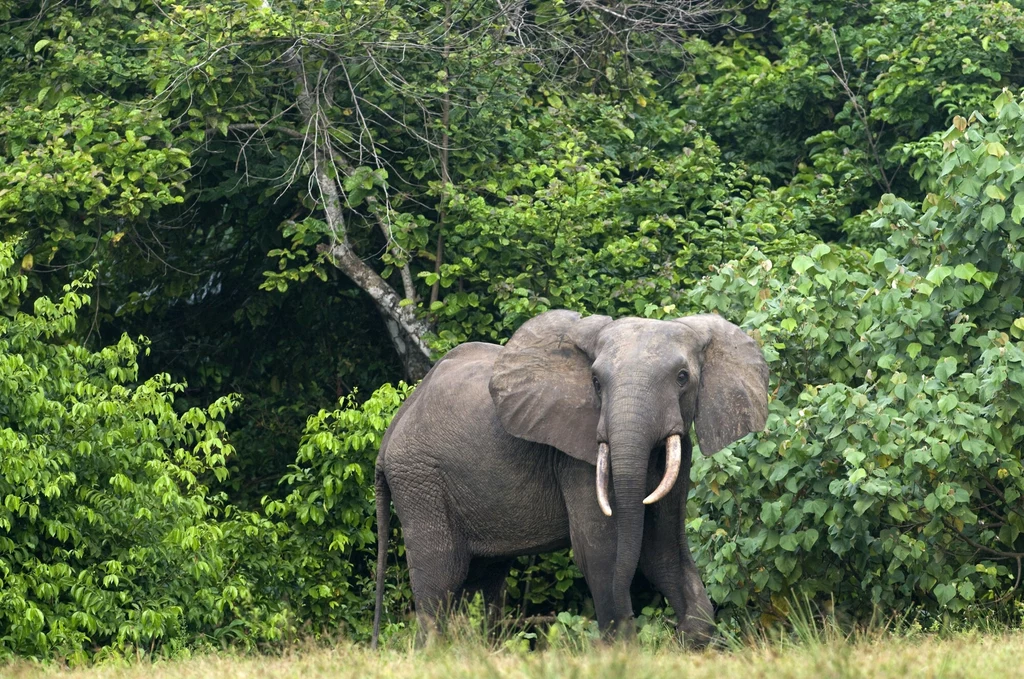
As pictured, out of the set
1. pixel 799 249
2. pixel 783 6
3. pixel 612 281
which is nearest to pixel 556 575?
pixel 612 281

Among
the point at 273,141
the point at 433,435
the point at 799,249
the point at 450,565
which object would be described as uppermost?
the point at 273,141

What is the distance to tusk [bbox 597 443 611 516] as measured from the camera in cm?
738

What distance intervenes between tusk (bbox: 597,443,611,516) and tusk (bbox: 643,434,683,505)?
19 cm

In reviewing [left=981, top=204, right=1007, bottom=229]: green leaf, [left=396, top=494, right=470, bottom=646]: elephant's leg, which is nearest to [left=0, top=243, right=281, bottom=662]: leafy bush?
[left=396, top=494, right=470, bottom=646]: elephant's leg

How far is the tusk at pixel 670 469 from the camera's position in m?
7.32

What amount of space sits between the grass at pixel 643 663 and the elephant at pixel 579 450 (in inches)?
26.8

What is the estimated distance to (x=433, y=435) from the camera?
8773 mm

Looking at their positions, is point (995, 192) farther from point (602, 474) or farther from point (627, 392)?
point (602, 474)

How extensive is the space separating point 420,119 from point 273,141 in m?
1.24

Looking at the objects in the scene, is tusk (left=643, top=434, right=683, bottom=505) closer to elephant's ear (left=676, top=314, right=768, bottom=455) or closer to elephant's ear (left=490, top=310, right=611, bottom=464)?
Result: elephant's ear (left=676, top=314, right=768, bottom=455)

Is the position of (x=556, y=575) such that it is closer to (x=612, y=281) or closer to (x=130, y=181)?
(x=612, y=281)

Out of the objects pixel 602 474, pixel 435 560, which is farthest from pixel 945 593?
pixel 435 560

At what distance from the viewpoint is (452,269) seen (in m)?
12.5

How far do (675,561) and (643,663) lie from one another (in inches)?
103
